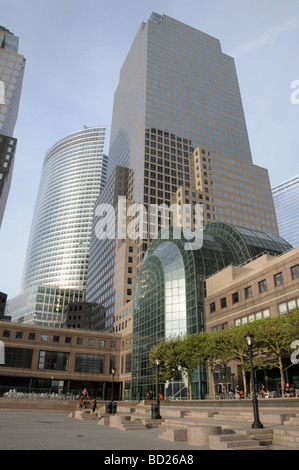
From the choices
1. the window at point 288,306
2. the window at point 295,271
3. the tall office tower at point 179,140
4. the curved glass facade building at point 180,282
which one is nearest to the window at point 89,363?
the curved glass facade building at point 180,282

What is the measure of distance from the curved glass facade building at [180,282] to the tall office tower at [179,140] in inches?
1565

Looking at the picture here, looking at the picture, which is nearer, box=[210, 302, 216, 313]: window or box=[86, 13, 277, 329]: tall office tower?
box=[210, 302, 216, 313]: window

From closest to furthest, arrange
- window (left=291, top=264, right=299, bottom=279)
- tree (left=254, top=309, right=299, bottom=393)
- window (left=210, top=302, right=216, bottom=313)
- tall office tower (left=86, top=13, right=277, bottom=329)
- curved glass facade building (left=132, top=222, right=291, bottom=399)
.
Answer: tree (left=254, top=309, right=299, bottom=393) < window (left=291, top=264, right=299, bottom=279) < window (left=210, top=302, right=216, bottom=313) < curved glass facade building (left=132, top=222, right=291, bottom=399) < tall office tower (left=86, top=13, right=277, bottom=329)

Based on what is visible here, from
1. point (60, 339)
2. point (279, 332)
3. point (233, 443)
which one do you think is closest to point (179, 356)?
point (279, 332)

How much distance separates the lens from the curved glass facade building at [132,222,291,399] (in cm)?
5984

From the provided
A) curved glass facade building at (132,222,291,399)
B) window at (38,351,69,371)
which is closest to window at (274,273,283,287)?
curved glass facade building at (132,222,291,399)

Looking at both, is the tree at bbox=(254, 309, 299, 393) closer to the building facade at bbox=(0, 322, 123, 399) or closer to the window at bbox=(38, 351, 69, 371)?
the building facade at bbox=(0, 322, 123, 399)

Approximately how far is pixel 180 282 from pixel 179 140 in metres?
101

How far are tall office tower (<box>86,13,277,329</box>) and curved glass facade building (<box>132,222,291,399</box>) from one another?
39.8 meters

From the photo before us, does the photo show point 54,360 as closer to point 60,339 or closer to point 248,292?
point 60,339

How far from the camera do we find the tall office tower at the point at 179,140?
437 ft

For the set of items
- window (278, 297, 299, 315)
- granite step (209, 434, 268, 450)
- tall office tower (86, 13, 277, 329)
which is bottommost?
granite step (209, 434, 268, 450)
